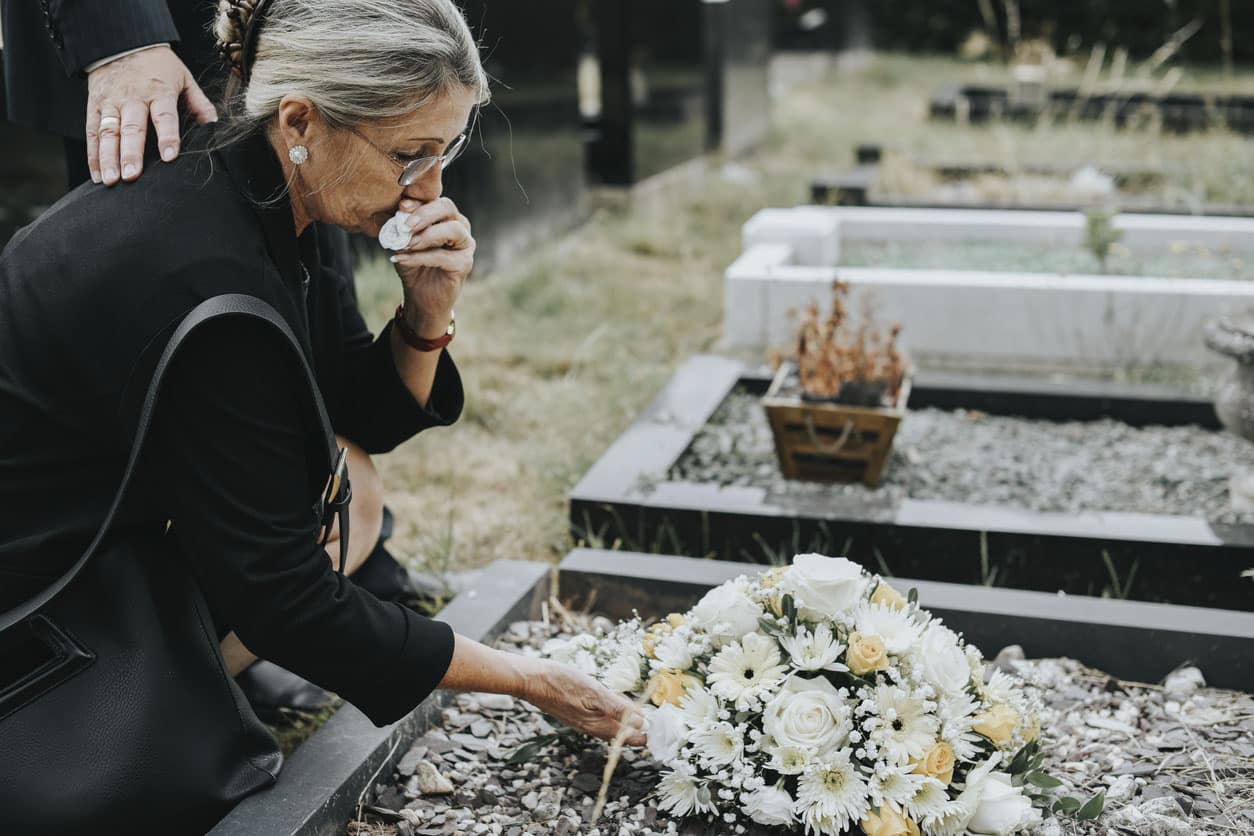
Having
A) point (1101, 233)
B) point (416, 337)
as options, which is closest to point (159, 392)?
point (416, 337)

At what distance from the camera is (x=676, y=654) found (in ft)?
6.66

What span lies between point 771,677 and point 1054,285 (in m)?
3.36

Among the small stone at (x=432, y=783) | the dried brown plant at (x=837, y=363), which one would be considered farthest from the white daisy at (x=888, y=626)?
the dried brown plant at (x=837, y=363)

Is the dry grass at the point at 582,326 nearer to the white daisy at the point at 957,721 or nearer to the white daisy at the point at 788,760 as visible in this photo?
the white daisy at the point at 788,760

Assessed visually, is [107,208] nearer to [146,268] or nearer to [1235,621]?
[146,268]

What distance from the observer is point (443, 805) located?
2.08 meters

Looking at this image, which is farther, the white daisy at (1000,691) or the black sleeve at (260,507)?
the white daisy at (1000,691)

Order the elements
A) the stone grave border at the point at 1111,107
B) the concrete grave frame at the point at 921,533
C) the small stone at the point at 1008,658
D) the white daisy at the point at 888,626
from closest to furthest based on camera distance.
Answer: the white daisy at the point at 888,626
the small stone at the point at 1008,658
the concrete grave frame at the point at 921,533
the stone grave border at the point at 1111,107

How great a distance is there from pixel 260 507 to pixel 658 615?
1.16m

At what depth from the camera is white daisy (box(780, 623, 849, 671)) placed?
1886 mm

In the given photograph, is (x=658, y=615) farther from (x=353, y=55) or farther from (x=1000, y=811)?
(x=353, y=55)

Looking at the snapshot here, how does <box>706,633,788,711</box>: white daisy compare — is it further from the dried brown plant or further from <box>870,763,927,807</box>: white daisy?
the dried brown plant

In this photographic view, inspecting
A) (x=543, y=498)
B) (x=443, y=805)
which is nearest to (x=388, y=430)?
(x=443, y=805)

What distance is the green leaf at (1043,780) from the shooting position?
1948mm
